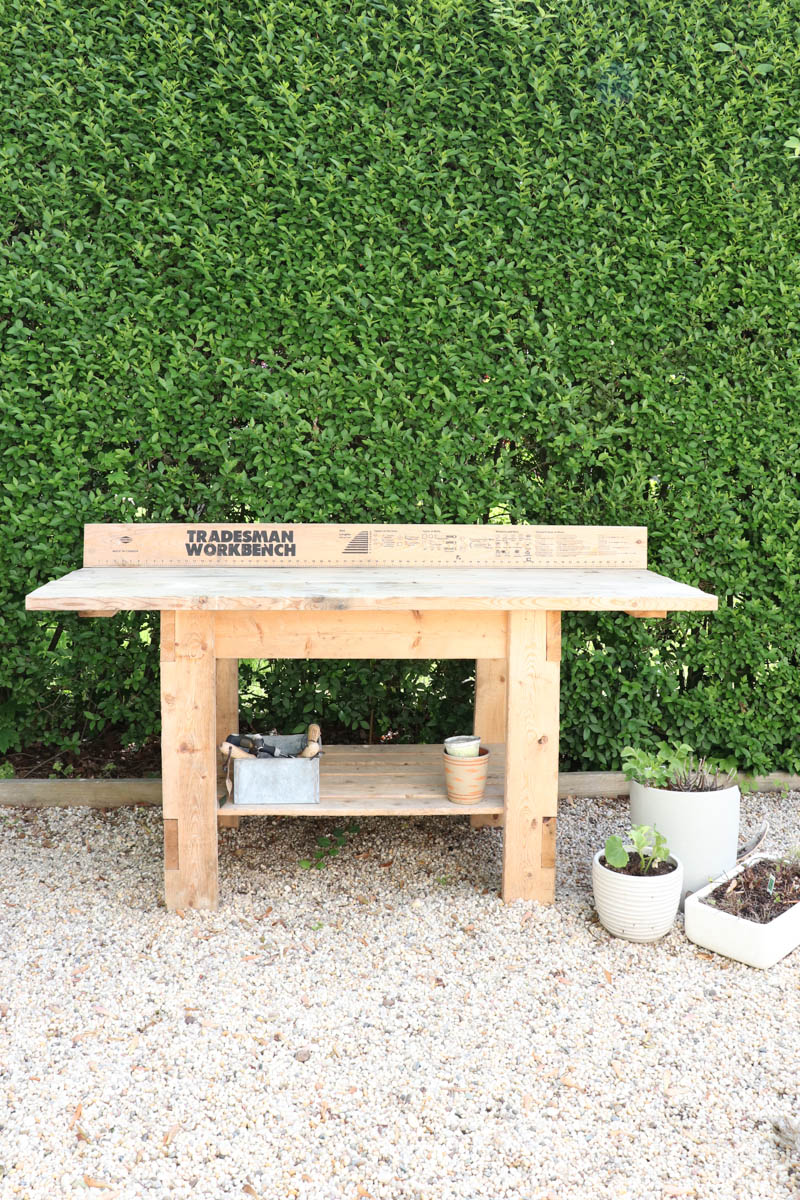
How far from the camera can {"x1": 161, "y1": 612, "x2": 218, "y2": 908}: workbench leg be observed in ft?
9.42

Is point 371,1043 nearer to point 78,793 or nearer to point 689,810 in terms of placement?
point 689,810

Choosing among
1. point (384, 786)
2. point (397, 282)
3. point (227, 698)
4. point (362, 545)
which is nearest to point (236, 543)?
point (362, 545)

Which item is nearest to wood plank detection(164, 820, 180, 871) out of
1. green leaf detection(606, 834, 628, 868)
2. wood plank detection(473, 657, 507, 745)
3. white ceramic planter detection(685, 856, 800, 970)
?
wood plank detection(473, 657, 507, 745)

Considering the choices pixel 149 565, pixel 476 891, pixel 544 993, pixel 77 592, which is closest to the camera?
pixel 544 993

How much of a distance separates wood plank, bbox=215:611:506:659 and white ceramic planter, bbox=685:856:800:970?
980 mm

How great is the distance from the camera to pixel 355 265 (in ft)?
12.0

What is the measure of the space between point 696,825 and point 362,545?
1488mm

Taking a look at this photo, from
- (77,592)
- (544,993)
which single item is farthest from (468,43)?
(544,993)

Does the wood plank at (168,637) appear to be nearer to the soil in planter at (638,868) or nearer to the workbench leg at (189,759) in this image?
the workbench leg at (189,759)

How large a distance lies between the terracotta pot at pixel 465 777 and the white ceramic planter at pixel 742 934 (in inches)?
27.4

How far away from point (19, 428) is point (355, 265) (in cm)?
140

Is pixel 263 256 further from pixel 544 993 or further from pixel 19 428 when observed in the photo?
pixel 544 993

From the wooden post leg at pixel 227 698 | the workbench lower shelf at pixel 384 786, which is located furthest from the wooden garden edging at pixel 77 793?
the workbench lower shelf at pixel 384 786

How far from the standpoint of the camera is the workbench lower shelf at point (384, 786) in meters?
2.98
